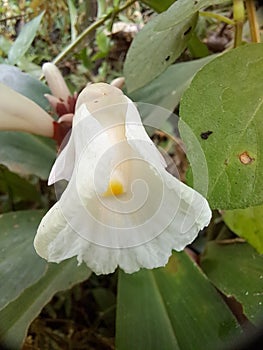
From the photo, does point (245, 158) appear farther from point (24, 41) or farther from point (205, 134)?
point (24, 41)

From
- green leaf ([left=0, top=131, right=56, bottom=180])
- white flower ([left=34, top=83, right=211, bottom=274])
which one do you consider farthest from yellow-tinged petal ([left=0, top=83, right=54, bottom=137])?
white flower ([left=34, top=83, right=211, bottom=274])

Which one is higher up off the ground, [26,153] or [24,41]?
[24,41]

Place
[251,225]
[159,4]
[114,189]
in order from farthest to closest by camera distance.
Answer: [159,4]
[251,225]
[114,189]

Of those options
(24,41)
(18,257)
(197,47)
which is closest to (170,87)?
(197,47)

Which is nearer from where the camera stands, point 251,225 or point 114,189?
point 114,189

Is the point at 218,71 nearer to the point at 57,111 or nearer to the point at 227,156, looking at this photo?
the point at 227,156

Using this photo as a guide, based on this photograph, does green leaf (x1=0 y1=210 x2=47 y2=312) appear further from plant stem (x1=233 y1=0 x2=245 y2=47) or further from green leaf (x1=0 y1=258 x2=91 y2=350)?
plant stem (x1=233 y1=0 x2=245 y2=47)

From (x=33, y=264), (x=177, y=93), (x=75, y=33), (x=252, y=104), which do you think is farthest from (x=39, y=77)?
(x=252, y=104)
